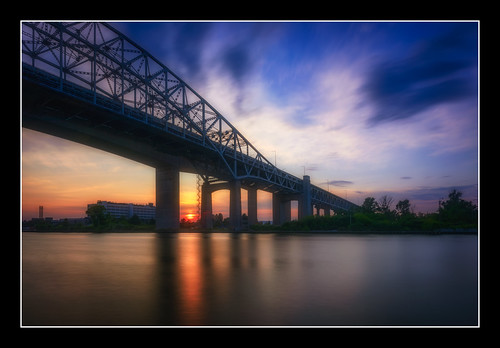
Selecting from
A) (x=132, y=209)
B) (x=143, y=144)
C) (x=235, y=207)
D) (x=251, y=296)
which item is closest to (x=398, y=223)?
(x=235, y=207)

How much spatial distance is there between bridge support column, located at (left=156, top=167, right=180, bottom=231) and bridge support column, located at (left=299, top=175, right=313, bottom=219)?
123 ft

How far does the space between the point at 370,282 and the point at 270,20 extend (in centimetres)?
804

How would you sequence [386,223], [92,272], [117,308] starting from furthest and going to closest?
[386,223] → [92,272] → [117,308]

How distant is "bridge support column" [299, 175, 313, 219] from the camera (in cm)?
8369

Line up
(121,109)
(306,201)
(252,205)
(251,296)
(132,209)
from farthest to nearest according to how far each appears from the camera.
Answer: (132,209) → (306,201) → (252,205) → (121,109) → (251,296)

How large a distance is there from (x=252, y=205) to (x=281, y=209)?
17.0 meters

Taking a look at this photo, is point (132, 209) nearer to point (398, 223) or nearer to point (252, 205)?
point (252, 205)

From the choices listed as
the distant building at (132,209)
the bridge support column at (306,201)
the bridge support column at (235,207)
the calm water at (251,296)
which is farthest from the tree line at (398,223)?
the distant building at (132,209)

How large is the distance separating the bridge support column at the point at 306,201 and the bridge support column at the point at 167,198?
37.6m

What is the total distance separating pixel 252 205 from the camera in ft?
237

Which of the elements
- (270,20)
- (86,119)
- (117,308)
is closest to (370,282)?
(117,308)

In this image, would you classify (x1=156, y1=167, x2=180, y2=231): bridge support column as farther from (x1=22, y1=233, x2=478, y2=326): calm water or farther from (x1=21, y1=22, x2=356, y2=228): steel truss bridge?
(x1=22, y1=233, x2=478, y2=326): calm water
